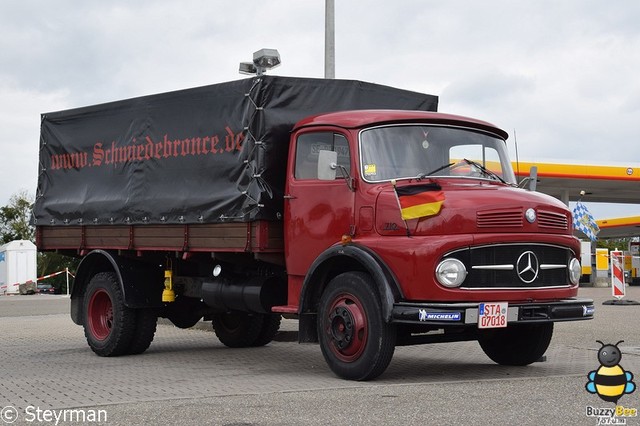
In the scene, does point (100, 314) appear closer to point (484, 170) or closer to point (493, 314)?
point (484, 170)

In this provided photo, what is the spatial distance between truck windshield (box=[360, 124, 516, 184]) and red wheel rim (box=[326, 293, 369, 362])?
1185 millimetres

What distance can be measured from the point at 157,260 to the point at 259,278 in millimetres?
2146

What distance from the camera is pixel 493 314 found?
816 cm

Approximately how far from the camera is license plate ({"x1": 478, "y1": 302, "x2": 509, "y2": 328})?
810 cm

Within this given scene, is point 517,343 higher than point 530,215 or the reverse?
the reverse

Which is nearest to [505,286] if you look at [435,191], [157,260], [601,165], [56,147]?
[435,191]

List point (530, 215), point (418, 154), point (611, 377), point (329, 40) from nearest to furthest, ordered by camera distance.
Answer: point (611, 377) < point (530, 215) < point (418, 154) < point (329, 40)

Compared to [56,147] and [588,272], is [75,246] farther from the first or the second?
[588,272]

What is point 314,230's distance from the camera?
9359 mm

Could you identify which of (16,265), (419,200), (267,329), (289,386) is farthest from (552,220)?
(16,265)

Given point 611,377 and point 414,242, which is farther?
point 414,242

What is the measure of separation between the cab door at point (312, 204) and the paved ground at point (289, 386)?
1.25 metres

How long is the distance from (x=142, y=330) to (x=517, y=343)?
4.66 metres

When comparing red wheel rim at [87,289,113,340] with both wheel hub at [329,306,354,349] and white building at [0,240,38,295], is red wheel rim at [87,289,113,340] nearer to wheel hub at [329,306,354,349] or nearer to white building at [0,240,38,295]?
wheel hub at [329,306,354,349]
